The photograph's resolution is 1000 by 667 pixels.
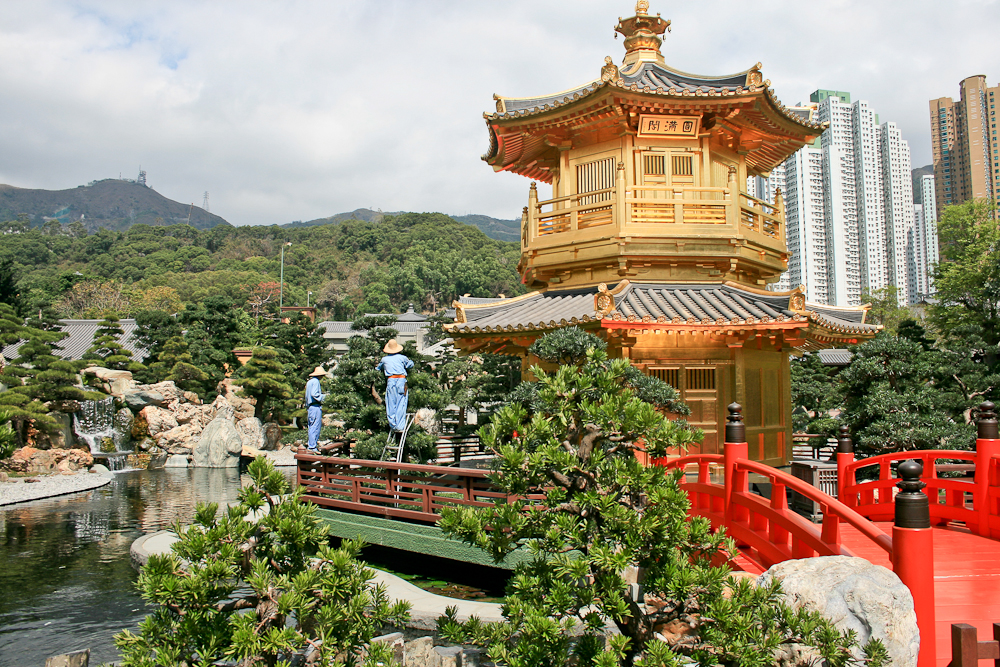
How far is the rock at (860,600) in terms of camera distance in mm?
3812

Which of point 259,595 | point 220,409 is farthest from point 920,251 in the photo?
point 259,595

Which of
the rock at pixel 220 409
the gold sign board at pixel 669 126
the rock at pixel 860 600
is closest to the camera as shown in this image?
the rock at pixel 860 600

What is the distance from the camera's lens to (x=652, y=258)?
11.3 meters

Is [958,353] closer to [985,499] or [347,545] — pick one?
[985,499]

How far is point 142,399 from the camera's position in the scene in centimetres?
2817

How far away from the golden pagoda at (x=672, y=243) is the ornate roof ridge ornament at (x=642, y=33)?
940mm

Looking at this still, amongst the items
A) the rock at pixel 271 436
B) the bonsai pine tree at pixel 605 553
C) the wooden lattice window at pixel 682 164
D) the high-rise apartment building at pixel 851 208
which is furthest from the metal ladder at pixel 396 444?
the high-rise apartment building at pixel 851 208

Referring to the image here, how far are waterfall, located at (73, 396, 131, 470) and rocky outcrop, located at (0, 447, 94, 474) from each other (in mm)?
4689

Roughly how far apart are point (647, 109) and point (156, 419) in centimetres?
2516

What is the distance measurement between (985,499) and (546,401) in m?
5.96

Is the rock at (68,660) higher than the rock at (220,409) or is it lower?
lower

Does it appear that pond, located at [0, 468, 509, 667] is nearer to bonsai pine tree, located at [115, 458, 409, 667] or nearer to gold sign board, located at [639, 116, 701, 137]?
bonsai pine tree, located at [115, 458, 409, 667]

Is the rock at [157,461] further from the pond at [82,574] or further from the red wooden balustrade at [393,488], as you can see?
the red wooden balustrade at [393,488]

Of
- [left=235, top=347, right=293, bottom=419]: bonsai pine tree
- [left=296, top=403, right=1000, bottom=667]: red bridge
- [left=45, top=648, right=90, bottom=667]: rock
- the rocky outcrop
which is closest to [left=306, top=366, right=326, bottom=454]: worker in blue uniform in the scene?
[left=296, top=403, right=1000, bottom=667]: red bridge
